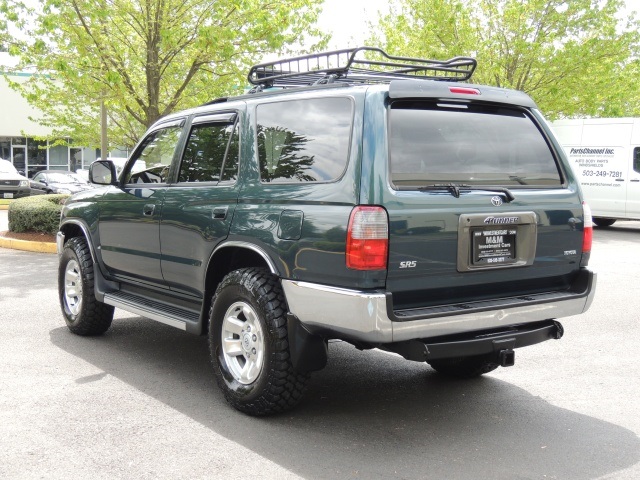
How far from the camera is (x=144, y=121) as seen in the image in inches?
658

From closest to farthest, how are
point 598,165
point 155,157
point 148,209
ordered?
1. point 148,209
2. point 155,157
3. point 598,165

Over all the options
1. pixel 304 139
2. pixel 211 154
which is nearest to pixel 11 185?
pixel 211 154

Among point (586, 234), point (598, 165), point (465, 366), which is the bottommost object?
point (465, 366)

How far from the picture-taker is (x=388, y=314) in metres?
4.13

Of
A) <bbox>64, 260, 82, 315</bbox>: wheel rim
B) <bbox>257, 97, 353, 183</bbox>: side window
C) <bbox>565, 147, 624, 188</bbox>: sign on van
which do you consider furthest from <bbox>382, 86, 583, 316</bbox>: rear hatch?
<bbox>565, 147, 624, 188</bbox>: sign on van

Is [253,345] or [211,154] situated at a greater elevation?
[211,154]

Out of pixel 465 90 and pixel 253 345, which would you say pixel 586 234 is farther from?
pixel 253 345

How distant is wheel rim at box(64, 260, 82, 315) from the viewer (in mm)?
6988

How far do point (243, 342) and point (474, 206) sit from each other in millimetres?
1651

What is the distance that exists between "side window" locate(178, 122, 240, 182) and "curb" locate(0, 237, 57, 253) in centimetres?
841

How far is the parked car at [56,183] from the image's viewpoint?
96.4 ft

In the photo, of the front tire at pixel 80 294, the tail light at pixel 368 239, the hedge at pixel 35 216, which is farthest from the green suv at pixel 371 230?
the hedge at pixel 35 216

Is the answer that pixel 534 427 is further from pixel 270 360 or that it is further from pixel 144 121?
pixel 144 121

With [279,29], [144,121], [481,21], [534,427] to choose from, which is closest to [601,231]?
[481,21]
